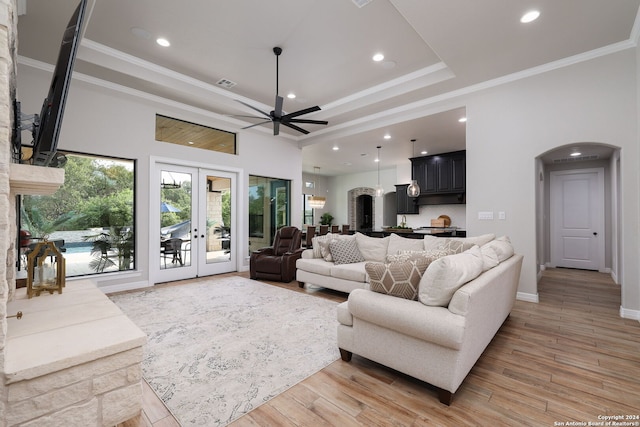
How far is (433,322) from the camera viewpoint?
1.84 meters

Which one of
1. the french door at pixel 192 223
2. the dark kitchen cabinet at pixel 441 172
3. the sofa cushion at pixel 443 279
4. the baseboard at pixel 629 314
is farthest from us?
the dark kitchen cabinet at pixel 441 172

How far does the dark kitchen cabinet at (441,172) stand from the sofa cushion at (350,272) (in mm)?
4962

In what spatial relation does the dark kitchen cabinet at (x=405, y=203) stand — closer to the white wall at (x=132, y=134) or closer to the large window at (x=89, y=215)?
the white wall at (x=132, y=134)

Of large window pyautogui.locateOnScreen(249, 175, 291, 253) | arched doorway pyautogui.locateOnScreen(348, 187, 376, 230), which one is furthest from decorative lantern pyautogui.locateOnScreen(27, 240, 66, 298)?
arched doorway pyautogui.locateOnScreen(348, 187, 376, 230)

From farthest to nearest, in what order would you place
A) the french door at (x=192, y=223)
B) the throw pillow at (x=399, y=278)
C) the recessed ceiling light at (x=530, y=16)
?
1. the french door at (x=192, y=223)
2. the recessed ceiling light at (x=530, y=16)
3. the throw pillow at (x=399, y=278)

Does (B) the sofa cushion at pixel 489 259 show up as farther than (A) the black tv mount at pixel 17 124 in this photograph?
Yes

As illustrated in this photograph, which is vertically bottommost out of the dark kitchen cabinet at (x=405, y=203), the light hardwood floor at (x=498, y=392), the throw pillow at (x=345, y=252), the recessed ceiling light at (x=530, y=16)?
the light hardwood floor at (x=498, y=392)

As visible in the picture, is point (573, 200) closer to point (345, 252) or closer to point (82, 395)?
point (345, 252)

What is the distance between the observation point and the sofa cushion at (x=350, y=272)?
4023mm

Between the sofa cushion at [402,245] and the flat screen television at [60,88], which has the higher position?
the flat screen television at [60,88]

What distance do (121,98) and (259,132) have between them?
2.66 m

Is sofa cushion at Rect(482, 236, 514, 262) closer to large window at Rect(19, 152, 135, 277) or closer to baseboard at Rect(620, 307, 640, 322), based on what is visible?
baseboard at Rect(620, 307, 640, 322)

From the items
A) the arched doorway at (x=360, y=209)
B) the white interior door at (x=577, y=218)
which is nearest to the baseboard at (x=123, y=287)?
the arched doorway at (x=360, y=209)

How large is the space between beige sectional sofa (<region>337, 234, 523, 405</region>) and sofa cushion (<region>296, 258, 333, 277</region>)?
6.72ft
